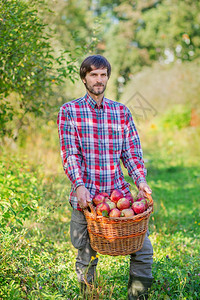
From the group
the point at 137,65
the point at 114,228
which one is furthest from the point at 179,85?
the point at 114,228

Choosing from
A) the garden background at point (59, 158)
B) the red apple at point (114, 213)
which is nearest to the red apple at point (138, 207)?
the red apple at point (114, 213)

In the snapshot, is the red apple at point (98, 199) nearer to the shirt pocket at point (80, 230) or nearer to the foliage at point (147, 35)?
the shirt pocket at point (80, 230)

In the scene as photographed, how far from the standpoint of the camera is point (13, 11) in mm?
3816

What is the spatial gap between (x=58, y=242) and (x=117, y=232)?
5.87ft

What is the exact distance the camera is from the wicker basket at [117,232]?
7.34 ft

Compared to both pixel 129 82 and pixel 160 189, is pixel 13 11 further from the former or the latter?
pixel 129 82

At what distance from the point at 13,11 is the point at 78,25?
17.7 meters

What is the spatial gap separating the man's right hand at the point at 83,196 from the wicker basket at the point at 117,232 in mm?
50

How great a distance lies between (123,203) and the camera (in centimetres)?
240

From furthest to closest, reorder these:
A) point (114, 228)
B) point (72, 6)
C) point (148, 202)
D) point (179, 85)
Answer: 1. point (72, 6)
2. point (179, 85)
3. point (148, 202)
4. point (114, 228)

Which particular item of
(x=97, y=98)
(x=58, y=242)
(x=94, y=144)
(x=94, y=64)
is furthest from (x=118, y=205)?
(x=58, y=242)

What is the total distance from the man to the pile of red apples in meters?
0.12

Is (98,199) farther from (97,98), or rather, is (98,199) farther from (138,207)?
(97,98)

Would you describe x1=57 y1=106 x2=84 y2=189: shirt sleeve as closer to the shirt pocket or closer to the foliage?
the shirt pocket
